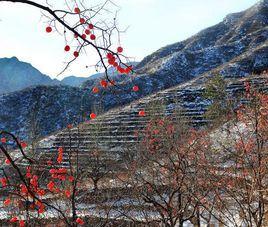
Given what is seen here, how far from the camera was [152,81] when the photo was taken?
288 feet

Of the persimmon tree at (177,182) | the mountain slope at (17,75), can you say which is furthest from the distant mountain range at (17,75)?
the persimmon tree at (177,182)

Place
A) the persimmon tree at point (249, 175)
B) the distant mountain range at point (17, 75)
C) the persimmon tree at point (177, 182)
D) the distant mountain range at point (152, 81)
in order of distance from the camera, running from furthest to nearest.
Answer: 1. the distant mountain range at point (17, 75)
2. the distant mountain range at point (152, 81)
3. the persimmon tree at point (177, 182)
4. the persimmon tree at point (249, 175)

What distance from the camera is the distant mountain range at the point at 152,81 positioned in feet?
243

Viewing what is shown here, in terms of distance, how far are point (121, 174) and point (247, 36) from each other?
295 ft

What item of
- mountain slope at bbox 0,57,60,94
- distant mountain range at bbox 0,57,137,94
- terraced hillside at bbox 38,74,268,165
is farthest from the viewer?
mountain slope at bbox 0,57,60,94

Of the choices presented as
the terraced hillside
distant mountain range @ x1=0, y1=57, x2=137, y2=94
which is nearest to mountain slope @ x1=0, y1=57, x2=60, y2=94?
distant mountain range @ x1=0, y1=57, x2=137, y2=94

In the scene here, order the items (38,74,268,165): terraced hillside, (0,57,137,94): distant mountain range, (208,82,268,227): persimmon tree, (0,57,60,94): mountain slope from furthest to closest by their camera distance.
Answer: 1. (0,57,60,94): mountain slope
2. (0,57,137,94): distant mountain range
3. (38,74,268,165): terraced hillside
4. (208,82,268,227): persimmon tree

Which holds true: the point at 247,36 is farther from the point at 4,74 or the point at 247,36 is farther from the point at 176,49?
the point at 4,74

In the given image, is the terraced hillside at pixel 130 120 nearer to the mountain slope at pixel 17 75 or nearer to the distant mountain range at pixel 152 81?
the distant mountain range at pixel 152 81

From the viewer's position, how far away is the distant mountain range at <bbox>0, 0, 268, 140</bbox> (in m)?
74.2

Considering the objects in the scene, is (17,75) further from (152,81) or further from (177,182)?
(177,182)

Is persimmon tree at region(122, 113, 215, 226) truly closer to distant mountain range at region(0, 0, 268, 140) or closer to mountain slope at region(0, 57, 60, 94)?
distant mountain range at region(0, 0, 268, 140)

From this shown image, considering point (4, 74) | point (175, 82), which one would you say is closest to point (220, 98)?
point (175, 82)

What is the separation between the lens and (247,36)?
102875mm
